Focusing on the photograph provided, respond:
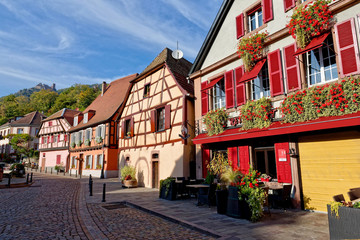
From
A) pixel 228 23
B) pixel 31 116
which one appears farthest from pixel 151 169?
pixel 31 116

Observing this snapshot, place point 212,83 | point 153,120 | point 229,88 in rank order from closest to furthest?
1. point 229,88
2. point 212,83
3. point 153,120

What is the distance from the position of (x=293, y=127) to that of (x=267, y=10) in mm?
4916

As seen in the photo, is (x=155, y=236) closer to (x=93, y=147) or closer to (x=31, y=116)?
(x=93, y=147)

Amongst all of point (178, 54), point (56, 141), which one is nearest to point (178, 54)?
point (178, 54)

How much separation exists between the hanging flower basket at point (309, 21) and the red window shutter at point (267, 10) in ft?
4.07

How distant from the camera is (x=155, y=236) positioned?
5.07m

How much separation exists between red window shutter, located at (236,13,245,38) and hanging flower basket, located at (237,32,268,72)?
68cm

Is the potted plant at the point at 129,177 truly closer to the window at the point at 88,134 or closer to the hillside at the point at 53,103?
the window at the point at 88,134

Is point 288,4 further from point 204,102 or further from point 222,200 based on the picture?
point 222,200

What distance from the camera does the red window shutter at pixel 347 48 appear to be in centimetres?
635

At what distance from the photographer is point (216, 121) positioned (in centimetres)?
1020

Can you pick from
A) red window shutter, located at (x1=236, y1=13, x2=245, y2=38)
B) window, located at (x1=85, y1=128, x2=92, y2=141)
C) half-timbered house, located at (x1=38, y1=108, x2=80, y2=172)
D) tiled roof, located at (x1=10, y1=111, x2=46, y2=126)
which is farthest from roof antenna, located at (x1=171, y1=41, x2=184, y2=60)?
tiled roof, located at (x1=10, y1=111, x2=46, y2=126)

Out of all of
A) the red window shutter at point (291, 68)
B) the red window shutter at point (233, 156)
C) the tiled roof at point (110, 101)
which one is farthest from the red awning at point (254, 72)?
the tiled roof at point (110, 101)

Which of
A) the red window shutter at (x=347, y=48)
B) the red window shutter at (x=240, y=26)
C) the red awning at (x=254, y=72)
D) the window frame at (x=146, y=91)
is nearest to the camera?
the red window shutter at (x=347, y=48)
